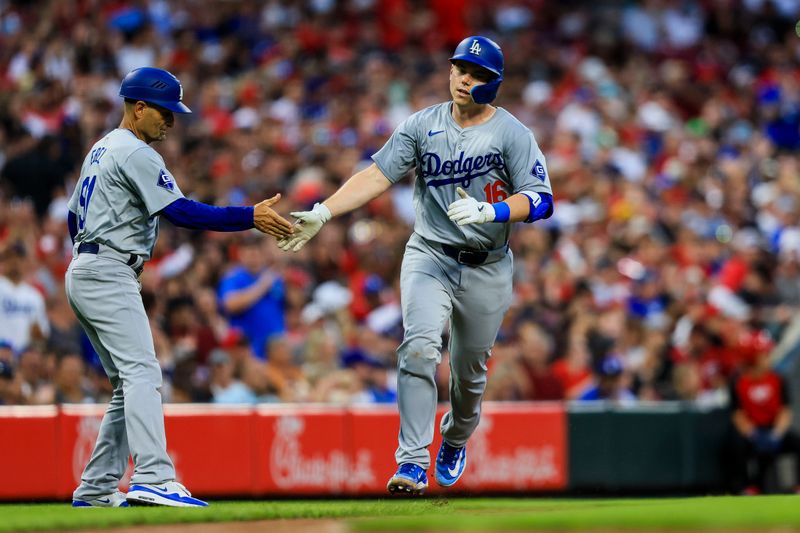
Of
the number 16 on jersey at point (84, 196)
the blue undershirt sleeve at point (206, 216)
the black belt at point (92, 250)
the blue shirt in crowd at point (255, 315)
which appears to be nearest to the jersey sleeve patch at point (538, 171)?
the blue undershirt sleeve at point (206, 216)

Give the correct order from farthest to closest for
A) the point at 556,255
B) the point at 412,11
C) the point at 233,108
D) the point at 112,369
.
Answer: the point at 412,11 → the point at 233,108 → the point at 556,255 → the point at 112,369

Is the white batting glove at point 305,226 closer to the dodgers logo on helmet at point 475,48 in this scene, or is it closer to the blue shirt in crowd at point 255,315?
the dodgers logo on helmet at point 475,48

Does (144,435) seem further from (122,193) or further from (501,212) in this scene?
(501,212)

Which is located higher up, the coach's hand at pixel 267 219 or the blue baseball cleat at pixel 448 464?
the coach's hand at pixel 267 219

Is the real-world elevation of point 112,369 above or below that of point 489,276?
below

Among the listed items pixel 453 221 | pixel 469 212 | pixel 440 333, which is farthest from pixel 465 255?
pixel 469 212

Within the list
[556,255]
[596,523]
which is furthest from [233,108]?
[596,523]

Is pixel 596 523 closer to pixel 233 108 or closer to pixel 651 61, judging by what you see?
pixel 233 108
